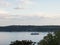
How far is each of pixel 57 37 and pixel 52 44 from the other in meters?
0.76

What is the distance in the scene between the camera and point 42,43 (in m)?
19.1

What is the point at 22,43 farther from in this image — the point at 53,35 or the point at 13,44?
the point at 53,35

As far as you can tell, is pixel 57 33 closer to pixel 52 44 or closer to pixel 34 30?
pixel 52 44

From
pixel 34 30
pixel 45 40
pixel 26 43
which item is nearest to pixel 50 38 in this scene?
pixel 45 40

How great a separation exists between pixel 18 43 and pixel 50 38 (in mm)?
2397

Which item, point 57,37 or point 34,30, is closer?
point 57,37

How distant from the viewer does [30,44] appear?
62.3ft

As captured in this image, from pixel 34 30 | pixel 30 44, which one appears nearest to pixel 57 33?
pixel 30 44

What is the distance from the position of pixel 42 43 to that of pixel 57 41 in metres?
1.15

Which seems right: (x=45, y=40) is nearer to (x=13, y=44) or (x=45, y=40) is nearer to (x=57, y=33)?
(x=57, y=33)

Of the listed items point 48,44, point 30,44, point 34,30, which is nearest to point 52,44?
point 48,44

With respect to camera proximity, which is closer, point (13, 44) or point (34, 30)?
point (13, 44)

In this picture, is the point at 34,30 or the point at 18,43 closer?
the point at 18,43

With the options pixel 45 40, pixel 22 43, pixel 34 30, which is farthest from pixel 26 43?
pixel 34 30
